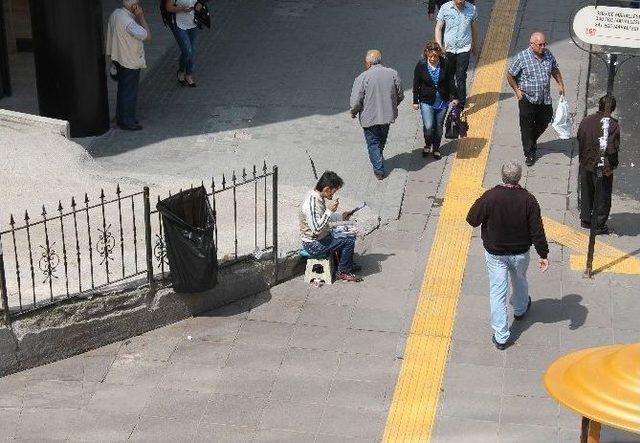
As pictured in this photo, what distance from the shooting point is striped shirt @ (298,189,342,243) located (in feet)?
36.5

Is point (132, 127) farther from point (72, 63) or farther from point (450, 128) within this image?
point (450, 128)

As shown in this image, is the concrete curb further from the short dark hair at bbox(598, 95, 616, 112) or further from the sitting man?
the short dark hair at bbox(598, 95, 616, 112)

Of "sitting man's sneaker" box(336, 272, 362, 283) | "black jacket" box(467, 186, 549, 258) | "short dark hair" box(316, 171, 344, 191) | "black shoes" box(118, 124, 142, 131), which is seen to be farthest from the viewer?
"black shoes" box(118, 124, 142, 131)

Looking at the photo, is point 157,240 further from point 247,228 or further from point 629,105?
point 629,105

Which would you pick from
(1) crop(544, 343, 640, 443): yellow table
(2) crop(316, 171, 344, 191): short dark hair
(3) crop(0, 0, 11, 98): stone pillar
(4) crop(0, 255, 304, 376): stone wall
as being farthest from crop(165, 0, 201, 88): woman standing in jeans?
(1) crop(544, 343, 640, 443): yellow table

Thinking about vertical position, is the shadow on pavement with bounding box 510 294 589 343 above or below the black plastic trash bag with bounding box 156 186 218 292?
below

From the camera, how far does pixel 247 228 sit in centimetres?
1200

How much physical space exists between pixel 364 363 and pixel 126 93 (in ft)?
19.7

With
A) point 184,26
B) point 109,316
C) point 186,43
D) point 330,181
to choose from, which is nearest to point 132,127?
point 186,43

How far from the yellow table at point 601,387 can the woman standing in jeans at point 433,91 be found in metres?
7.58

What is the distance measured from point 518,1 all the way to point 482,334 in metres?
9.28

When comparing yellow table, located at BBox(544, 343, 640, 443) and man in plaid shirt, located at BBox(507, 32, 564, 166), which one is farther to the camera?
man in plaid shirt, located at BBox(507, 32, 564, 166)

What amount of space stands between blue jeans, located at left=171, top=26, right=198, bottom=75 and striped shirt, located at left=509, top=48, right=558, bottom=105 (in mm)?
4397

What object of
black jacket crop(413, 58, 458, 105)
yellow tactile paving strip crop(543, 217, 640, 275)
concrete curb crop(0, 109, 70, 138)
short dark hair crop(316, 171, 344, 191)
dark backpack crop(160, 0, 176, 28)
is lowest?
yellow tactile paving strip crop(543, 217, 640, 275)
